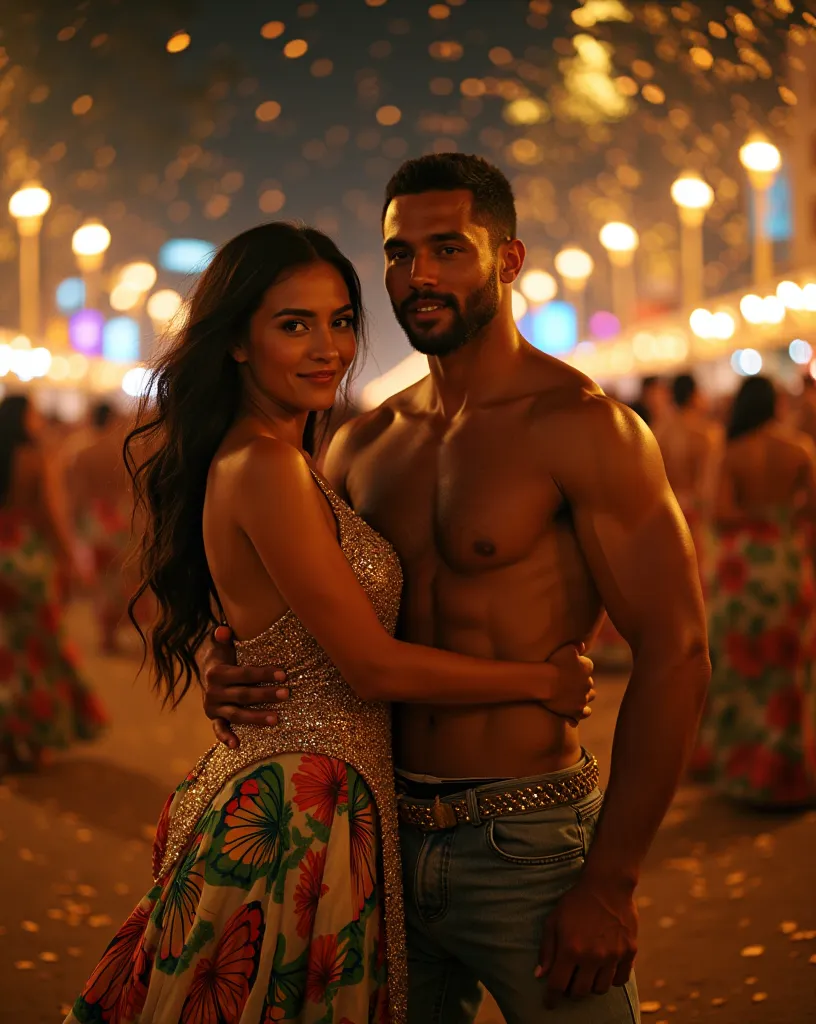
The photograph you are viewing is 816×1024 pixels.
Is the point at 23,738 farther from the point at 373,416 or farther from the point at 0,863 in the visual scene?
the point at 373,416

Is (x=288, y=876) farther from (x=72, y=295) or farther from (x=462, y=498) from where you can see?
(x=72, y=295)

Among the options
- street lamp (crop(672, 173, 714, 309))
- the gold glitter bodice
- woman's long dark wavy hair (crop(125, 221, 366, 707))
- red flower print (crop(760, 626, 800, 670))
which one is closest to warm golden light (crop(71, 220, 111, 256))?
street lamp (crop(672, 173, 714, 309))

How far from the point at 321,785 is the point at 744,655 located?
490 centimetres

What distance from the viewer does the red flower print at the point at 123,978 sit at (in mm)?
2350

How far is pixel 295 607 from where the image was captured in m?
2.32

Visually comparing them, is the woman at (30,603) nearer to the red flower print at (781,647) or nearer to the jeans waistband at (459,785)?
the red flower print at (781,647)

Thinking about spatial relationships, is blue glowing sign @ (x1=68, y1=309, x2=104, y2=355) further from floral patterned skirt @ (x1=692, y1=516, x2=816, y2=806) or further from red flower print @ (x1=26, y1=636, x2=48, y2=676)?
floral patterned skirt @ (x1=692, y1=516, x2=816, y2=806)

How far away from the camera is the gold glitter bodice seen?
7.85 ft

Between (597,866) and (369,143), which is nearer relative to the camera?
(597,866)

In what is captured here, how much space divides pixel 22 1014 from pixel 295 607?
267 cm

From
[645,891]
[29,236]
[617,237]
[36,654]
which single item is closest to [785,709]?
[645,891]

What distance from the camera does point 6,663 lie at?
7.69m

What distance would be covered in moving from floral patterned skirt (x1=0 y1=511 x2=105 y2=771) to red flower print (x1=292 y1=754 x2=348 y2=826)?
5585 mm

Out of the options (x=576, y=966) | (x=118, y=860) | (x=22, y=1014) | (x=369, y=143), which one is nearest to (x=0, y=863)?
(x=118, y=860)
